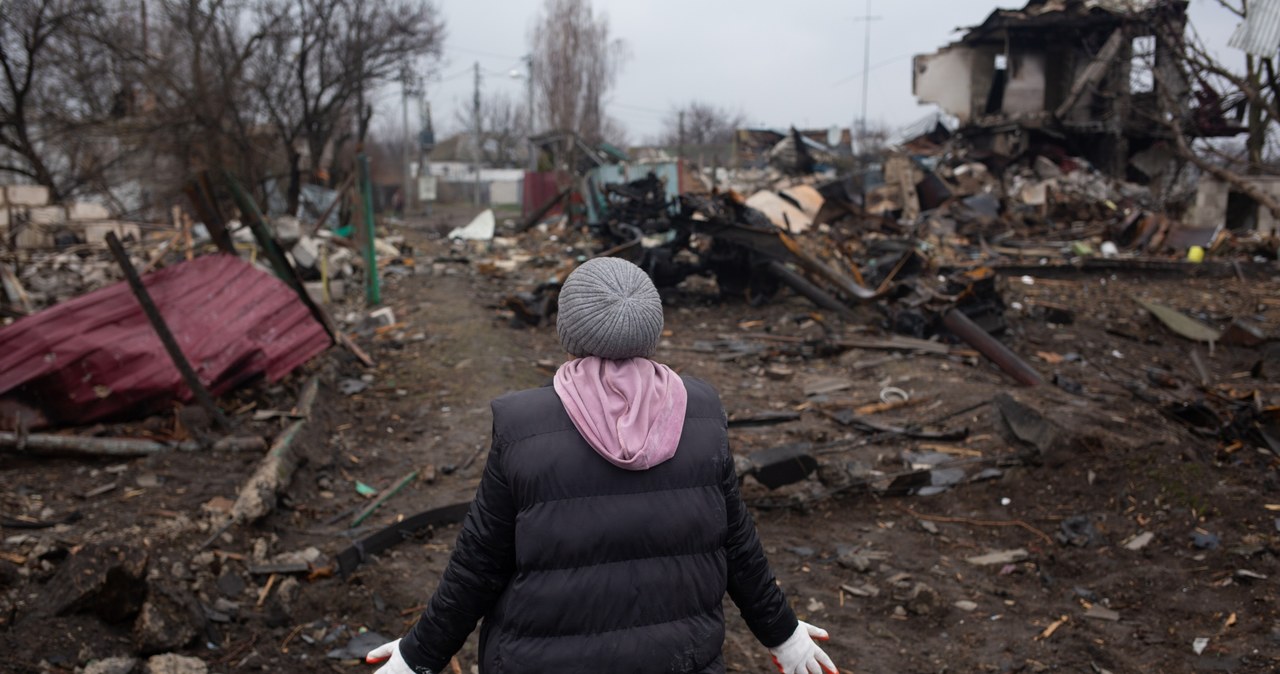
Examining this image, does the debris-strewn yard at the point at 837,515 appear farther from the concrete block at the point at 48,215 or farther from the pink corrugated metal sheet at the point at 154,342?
the concrete block at the point at 48,215

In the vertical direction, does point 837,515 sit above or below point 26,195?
below

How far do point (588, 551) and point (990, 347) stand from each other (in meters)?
7.63

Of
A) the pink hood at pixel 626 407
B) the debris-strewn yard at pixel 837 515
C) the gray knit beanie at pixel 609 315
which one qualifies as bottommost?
the debris-strewn yard at pixel 837 515

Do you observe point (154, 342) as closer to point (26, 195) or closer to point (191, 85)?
point (26, 195)

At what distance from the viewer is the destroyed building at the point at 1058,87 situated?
24.8m

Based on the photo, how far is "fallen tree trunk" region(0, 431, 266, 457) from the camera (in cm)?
509

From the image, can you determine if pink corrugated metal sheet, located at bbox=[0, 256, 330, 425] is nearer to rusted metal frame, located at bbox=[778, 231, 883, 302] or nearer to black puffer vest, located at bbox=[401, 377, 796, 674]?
black puffer vest, located at bbox=[401, 377, 796, 674]

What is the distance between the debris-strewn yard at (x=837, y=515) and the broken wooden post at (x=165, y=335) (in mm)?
216

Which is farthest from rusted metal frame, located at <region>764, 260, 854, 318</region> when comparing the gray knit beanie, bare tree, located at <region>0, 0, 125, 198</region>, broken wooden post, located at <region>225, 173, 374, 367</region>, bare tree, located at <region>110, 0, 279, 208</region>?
bare tree, located at <region>0, 0, 125, 198</region>

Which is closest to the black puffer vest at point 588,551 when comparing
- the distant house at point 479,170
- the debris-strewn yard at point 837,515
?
the debris-strewn yard at point 837,515

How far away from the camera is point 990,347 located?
27.7 feet

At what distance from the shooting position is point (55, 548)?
3.71 metres

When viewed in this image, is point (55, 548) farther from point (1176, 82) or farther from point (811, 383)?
point (1176, 82)

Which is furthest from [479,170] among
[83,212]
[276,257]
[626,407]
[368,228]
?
[626,407]
